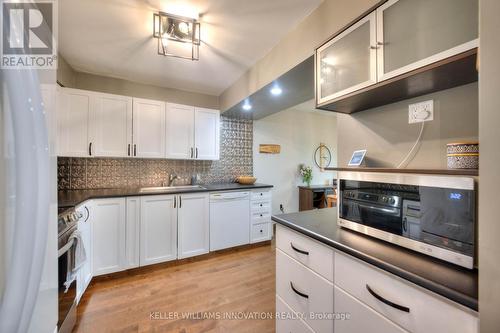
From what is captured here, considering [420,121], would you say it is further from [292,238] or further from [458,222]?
[292,238]

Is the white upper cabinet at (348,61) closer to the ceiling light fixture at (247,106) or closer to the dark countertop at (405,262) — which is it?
the dark countertop at (405,262)

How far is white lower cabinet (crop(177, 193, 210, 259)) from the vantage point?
2670 millimetres

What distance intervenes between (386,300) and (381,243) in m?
0.27

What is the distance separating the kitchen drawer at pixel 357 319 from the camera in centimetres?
82

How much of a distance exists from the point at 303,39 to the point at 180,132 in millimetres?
1982

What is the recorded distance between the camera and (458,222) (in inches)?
29.9

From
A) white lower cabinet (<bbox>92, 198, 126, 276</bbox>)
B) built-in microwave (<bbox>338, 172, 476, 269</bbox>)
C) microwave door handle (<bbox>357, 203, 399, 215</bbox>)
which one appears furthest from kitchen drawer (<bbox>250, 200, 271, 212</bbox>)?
microwave door handle (<bbox>357, 203, 399, 215</bbox>)

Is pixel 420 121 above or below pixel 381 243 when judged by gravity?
above

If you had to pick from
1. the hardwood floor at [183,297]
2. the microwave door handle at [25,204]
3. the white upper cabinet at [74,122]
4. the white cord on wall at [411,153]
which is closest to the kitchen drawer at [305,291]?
the hardwood floor at [183,297]

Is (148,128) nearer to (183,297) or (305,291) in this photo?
(183,297)

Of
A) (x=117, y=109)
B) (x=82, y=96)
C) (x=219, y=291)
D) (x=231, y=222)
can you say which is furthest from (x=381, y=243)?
(x=82, y=96)

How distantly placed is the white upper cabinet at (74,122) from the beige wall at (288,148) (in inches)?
97.3

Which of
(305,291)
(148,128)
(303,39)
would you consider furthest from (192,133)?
(305,291)

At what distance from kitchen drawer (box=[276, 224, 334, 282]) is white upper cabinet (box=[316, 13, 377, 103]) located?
2.91ft
